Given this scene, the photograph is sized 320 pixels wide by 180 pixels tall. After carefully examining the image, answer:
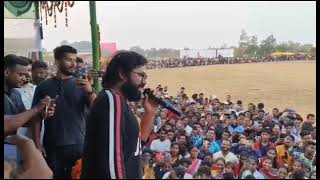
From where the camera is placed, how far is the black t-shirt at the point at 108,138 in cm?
196

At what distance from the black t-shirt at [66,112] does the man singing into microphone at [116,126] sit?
2.92 ft

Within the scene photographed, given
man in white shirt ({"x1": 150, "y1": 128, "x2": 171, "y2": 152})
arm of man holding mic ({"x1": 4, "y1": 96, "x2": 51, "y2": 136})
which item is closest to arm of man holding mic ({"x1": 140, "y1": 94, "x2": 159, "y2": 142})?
arm of man holding mic ({"x1": 4, "y1": 96, "x2": 51, "y2": 136})

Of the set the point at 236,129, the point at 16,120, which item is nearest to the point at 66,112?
the point at 16,120

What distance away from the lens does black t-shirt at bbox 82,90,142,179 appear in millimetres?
1960

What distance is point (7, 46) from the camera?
624 centimetres

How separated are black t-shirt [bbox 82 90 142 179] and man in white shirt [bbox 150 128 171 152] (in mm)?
4452

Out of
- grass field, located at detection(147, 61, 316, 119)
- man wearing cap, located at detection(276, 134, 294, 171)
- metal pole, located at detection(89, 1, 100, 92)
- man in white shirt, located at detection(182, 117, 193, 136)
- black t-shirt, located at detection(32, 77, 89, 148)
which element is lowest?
grass field, located at detection(147, 61, 316, 119)

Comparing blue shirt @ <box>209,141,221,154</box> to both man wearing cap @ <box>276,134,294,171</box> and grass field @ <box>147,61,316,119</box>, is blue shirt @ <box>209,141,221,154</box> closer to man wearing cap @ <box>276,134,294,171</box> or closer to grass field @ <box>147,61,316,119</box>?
man wearing cap @ <box>276,134,294,171</box>

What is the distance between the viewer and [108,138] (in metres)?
1.96

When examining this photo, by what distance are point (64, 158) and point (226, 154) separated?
A: 3.48m

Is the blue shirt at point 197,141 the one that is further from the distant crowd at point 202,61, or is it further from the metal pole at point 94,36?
the distant crowd at point 202,61

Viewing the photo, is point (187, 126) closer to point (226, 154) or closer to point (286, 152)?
point (226, 154)

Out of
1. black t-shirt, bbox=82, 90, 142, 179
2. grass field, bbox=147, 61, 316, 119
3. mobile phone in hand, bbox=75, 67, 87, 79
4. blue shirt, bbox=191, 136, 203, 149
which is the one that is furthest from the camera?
grass field, bbox=147, 61, 316, 119

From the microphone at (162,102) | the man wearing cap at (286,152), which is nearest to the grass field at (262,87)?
the man wearing cap at (286,152)
